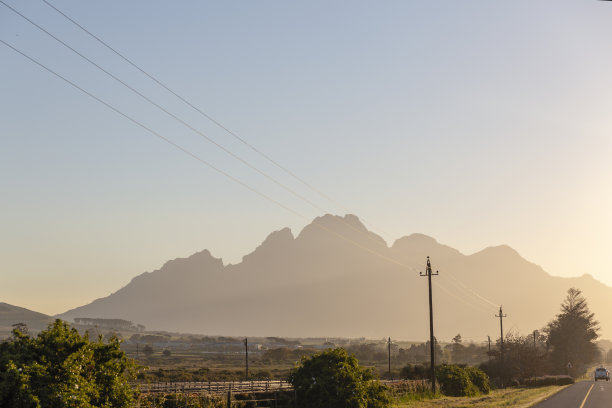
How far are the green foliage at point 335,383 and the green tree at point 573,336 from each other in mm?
105338

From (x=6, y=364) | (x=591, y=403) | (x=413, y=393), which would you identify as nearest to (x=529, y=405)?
(x=591, y=403)

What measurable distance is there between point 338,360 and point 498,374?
5220 centimetres

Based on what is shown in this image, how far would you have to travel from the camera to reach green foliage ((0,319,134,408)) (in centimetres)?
1880

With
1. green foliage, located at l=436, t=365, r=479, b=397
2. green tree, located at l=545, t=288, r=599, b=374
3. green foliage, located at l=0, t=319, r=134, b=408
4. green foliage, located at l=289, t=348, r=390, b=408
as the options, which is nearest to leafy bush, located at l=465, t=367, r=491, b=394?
green foliage, located at l=436, t=365, r=479, b=397

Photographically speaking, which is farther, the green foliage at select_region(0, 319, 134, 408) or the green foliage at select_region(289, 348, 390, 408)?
the green foliage at select_region(289, 348, 390, 408)

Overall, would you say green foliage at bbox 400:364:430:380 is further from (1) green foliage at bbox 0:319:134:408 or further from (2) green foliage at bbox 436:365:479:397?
(1) green foliage at bbox 0:319:134:408

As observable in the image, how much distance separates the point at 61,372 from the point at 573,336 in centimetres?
13199

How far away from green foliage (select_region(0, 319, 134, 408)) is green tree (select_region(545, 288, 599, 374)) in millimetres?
122998

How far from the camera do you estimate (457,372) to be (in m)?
59.2

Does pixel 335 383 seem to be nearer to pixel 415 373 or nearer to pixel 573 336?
pixel 415 373

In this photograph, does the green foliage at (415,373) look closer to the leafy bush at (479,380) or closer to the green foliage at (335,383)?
the leafy bush at (479,380)

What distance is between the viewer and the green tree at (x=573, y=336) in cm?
13250

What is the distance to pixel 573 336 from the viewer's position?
134 metres

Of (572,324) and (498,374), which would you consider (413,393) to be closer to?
(498,374)
